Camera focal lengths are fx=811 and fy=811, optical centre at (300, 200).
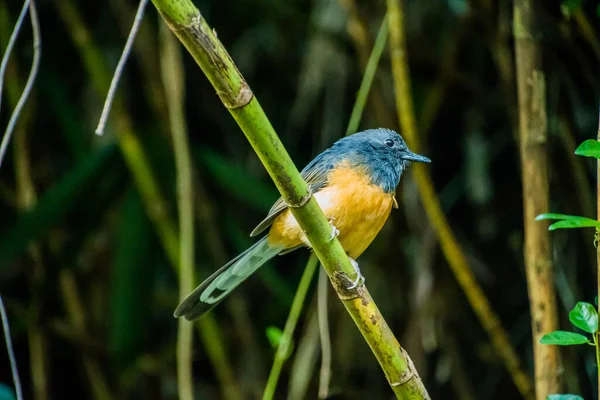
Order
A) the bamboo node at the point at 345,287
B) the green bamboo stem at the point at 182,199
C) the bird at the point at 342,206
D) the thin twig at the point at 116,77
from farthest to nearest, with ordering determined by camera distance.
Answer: the green bamboo stem at the point at 182,199
the bird at the point at 342,206
the bamboo node at the point at 345,287
the thin twig at the point at 116,77

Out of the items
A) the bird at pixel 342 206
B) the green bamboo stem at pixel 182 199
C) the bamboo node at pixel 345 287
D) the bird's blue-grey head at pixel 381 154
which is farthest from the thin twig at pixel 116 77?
the green bamboo stem at pixel 182 199

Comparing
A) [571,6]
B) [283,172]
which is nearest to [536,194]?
[571,6]

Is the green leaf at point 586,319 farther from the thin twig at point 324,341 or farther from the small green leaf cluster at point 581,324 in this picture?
the thin twig at point 324,341

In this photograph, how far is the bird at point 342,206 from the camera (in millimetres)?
2434

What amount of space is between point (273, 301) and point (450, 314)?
0.84 meters

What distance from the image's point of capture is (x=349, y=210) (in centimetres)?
250

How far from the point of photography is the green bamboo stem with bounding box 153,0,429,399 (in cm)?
131

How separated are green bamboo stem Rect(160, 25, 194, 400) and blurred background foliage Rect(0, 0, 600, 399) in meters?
0.35

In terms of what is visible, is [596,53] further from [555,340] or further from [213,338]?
[213,338]

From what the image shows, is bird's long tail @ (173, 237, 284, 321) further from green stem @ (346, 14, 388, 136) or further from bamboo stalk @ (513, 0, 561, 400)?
bamboo stalk @ (513, 0, 561, 400)

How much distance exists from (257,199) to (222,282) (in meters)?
0.98

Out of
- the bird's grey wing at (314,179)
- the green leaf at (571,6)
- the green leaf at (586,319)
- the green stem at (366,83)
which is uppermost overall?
the green leaf at (571,6)

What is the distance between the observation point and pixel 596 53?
9.59ft

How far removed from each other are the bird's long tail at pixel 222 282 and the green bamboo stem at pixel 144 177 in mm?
821
